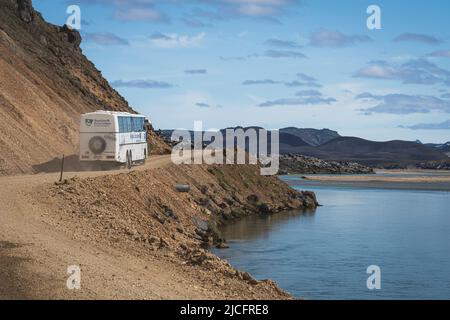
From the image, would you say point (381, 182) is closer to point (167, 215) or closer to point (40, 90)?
point (40, 90)

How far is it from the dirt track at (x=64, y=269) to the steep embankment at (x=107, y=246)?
0.03 meters

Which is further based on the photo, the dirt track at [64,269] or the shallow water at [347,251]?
the shallow water at [347,251]

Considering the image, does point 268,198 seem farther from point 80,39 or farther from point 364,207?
point 80,39

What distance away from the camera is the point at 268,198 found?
68.1 m

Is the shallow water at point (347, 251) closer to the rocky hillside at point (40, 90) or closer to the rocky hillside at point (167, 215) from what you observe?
the rocky hillside at point (167, 215)

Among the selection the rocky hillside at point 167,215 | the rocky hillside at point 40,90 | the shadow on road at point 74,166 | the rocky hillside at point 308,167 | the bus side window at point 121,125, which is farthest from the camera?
the rocky hillside at point 308,167

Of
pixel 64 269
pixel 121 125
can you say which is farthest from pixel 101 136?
pixel 64 269

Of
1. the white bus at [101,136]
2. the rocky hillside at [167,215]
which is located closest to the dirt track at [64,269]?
the rocky hillside at [167,215]

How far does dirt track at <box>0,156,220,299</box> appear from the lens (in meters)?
16.2

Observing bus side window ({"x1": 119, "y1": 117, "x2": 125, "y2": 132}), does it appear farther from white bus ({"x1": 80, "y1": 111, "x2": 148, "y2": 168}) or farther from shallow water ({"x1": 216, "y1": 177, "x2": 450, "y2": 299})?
shallow water ({"x1": 216, "y1": 177, "x2": 450, "y2": 299})

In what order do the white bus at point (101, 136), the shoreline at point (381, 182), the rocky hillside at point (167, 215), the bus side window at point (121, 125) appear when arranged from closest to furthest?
the rocky hillside at point (167, 215) → the white bus at point (101, 136) → the bus side window at point (121, 125) → the shoreline at point (381, 182)

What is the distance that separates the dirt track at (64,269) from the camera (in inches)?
639

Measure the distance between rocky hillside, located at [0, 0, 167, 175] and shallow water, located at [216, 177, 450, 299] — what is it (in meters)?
15.0

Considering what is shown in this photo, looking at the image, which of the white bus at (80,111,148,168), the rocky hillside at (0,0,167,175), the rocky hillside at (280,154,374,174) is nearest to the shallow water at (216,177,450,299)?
the white bus at (80,111,148,168)
